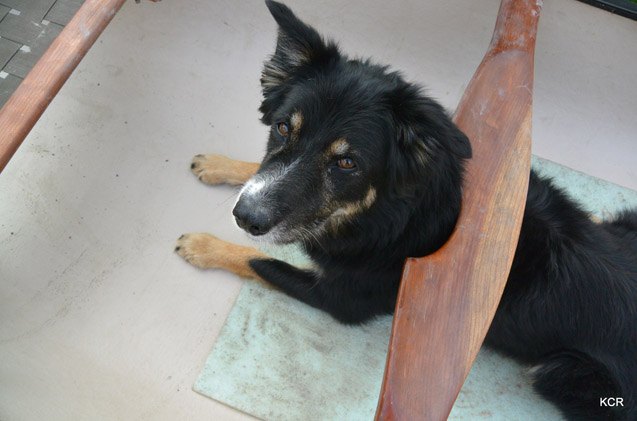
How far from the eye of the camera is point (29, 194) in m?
2.98

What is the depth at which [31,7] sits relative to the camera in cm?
359

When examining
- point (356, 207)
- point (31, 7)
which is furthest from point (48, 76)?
point (31, 7)

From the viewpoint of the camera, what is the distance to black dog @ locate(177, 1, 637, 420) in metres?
2.09

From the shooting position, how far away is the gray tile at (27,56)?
11.1 ft

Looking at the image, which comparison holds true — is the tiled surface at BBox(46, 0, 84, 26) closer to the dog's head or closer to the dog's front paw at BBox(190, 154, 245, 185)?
the dog's front paw at BBox(190, 154, 245, 185)

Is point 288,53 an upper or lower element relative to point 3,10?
upper

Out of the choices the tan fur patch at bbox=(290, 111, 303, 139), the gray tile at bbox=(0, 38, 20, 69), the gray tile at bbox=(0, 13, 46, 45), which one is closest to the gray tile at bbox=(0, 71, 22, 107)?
the gray tile at bbox=(0, 38, 20, 69)

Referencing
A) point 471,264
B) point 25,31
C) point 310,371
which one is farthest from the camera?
point 25,31

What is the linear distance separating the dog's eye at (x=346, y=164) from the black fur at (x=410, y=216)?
14 mm

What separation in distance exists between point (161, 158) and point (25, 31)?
1361 millimetres

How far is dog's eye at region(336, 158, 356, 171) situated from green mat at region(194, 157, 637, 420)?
1074mm

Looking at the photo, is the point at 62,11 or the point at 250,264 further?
the point at 62,11

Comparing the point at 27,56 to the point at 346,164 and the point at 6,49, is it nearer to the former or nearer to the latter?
the point at 6,49

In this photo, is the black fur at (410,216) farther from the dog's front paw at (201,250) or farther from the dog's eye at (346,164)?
the dog's front paw at (201,250)
